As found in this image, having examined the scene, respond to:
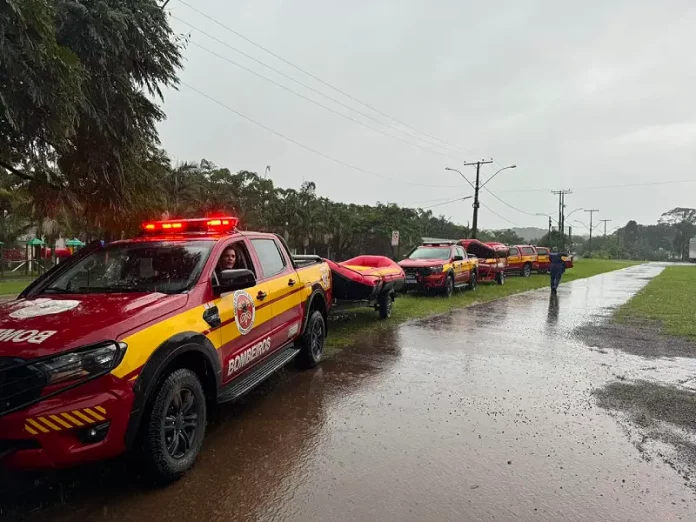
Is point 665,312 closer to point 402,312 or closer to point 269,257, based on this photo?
point 402,312

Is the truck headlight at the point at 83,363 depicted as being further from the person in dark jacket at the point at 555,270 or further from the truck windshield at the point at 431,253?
the person in dark jacket at the point at 555,270

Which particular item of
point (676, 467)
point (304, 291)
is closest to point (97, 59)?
point (304, 291)

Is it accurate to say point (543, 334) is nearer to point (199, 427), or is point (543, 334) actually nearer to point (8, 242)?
point (199, 427)

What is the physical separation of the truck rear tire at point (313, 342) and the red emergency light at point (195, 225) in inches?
71.9

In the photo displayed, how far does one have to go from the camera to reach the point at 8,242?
2888 cm

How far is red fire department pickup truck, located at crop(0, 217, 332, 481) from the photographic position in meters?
2.77

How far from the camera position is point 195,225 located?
5.27 meters

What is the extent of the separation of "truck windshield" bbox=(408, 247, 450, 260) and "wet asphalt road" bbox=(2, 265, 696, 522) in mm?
9256

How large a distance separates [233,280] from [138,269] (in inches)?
36.9

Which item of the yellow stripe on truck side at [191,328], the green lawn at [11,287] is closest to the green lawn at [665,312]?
the yellow stripe on truck side at [191,328]

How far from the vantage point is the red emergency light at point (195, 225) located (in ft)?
16.8

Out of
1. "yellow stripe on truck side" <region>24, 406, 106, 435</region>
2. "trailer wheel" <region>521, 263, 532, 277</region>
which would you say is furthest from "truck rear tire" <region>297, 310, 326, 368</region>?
"trailer wheel" <region>521, 263, 532, 277</region>

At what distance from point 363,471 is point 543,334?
677cm

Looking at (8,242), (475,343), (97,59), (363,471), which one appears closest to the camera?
(363,471)
